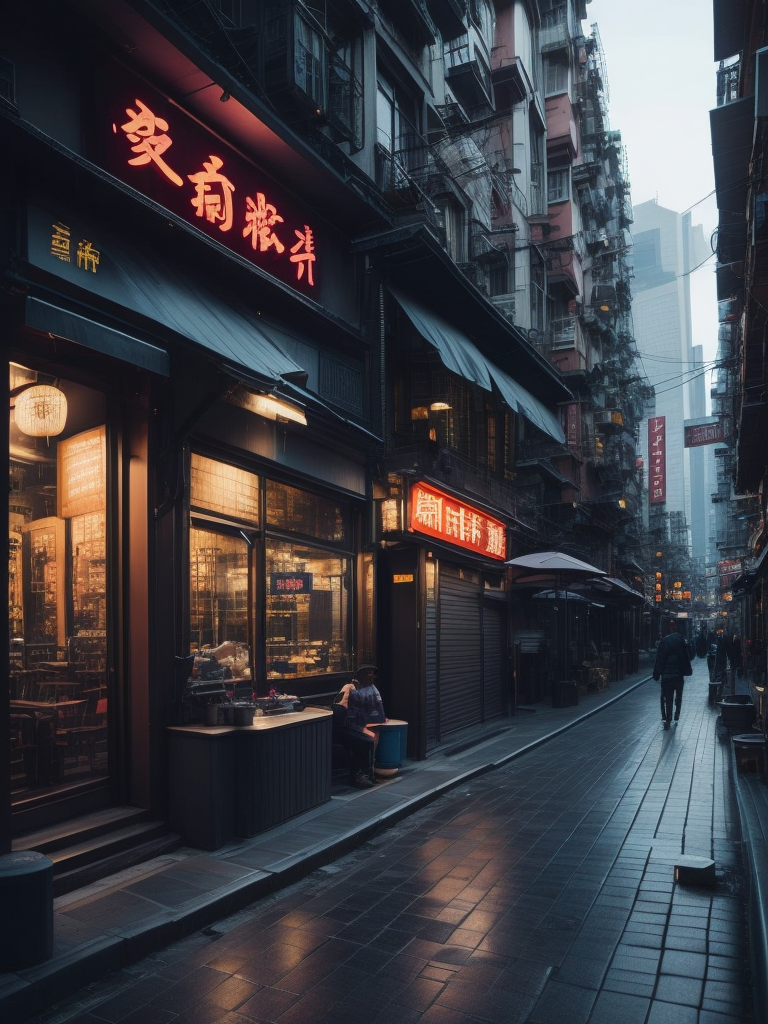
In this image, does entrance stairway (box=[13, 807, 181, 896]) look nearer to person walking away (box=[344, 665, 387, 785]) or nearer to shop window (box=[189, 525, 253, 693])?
shop window (box=[189, 525, 253, 693])

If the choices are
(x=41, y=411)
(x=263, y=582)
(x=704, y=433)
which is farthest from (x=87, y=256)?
(x=704, y=433)

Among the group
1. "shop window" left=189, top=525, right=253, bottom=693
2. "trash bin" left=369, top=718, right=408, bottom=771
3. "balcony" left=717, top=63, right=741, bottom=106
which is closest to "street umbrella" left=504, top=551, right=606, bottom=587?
"trash bin" left=369, top=718, right=408, bottom=771

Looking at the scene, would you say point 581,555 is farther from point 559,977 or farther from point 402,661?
point 559,977

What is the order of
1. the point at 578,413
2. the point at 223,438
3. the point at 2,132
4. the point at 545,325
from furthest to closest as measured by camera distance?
1. the point at 578,413
2. the point at 545,325
3. the point at 223,438
4. the point at 2,132

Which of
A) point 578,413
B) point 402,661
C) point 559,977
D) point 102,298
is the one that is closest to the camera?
point 559,977

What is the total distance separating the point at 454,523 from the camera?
15.6m

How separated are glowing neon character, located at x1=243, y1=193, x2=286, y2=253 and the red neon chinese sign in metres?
4.75

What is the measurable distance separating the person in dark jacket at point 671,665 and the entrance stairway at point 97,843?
12455mm

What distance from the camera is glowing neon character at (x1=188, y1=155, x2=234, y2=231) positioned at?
9273mm

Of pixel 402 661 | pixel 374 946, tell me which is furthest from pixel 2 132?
pixel 402 661

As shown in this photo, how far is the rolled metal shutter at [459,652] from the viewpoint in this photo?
15828 mm

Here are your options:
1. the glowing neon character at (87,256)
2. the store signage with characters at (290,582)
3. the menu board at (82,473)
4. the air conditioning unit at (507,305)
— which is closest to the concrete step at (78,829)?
the menu board at (82,473)

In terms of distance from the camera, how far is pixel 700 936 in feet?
19.0

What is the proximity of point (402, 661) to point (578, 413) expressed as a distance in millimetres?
24781
